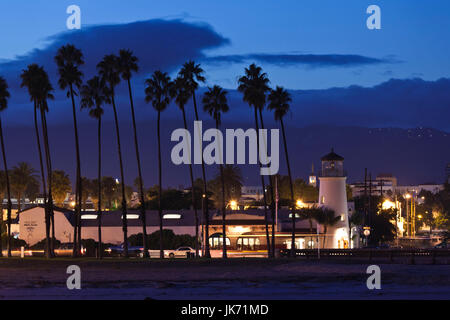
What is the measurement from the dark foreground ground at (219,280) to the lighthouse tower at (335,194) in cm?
2134

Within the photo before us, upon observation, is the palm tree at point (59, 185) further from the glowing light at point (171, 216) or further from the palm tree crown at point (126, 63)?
the palm tree crown at point (126, 63)

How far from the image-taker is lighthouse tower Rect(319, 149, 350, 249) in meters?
84.9

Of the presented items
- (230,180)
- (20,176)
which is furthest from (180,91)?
(230,180)

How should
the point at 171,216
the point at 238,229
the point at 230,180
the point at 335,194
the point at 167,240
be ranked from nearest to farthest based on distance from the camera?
the point at 335,194, the point at 167,240, the point at 238,229, the point at 171,216, the point at 230,180

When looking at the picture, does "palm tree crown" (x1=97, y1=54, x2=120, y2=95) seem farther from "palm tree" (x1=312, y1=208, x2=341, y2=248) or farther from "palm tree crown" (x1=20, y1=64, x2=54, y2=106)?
"palm tree" (x1=312, y1=208, x2=341, y2=248)

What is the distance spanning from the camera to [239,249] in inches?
3435

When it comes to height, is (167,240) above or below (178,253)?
above

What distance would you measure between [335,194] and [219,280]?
38.2m

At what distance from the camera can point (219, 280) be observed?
164 ft

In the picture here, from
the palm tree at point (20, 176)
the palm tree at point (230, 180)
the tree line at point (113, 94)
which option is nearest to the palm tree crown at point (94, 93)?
the tree line at point (113, 94)

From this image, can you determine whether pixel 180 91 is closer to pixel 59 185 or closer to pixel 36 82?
pixel 36 82

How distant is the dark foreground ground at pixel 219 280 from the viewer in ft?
138

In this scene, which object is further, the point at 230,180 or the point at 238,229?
the point at 230,180
